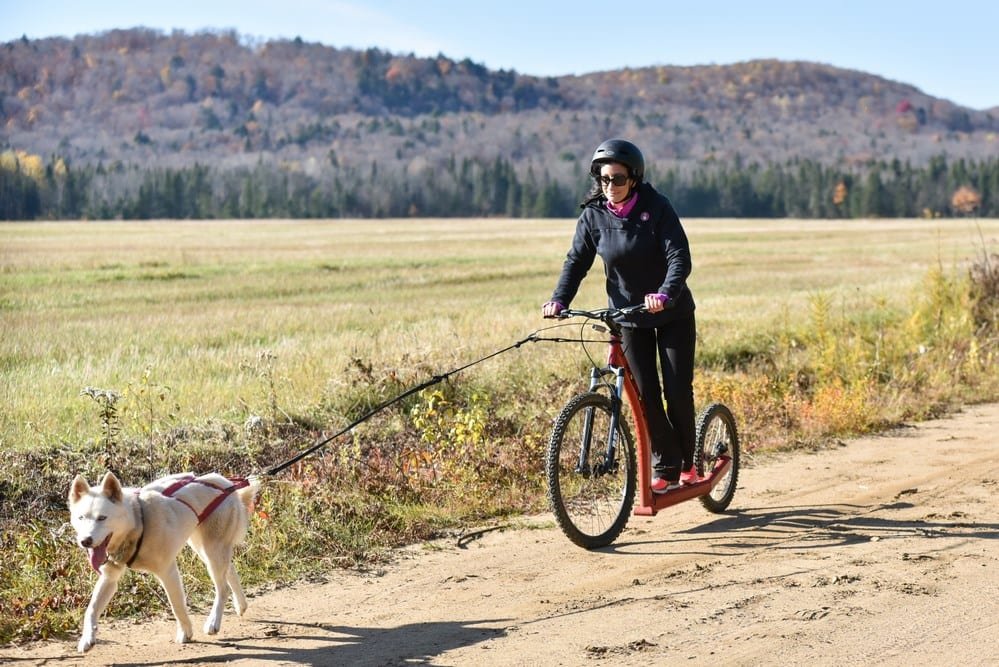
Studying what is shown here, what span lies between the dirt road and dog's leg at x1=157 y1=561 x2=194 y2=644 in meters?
0.07

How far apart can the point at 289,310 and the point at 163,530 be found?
1932cm

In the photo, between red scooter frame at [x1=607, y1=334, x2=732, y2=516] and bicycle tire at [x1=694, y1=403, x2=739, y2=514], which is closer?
red scooter frame at [x1=607, y1=334, x2=732, y2=516]

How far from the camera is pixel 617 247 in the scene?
6.86 meters

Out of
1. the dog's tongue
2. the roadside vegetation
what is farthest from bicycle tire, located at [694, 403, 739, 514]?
the dog's tongue

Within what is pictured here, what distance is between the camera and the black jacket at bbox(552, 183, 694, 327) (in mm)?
6797

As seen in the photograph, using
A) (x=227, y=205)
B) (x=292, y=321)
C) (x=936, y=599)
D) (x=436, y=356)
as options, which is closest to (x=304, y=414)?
(x=436, y=356)

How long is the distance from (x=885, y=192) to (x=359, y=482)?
5573 inches

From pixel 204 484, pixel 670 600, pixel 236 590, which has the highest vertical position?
pixel 204 484

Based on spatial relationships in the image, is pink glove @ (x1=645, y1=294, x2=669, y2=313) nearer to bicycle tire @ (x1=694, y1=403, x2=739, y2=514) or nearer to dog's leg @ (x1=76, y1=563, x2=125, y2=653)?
bicycle tire @ (x1=694, y1=403, x2=739, y2=514)

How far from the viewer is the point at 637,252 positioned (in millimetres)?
6848

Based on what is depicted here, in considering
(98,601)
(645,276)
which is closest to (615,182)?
(645,276)

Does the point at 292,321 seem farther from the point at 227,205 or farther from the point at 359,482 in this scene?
the point at 227,205

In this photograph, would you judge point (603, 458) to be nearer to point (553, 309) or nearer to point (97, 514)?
point (553, 309)

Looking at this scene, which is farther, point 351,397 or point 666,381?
point 351,397
